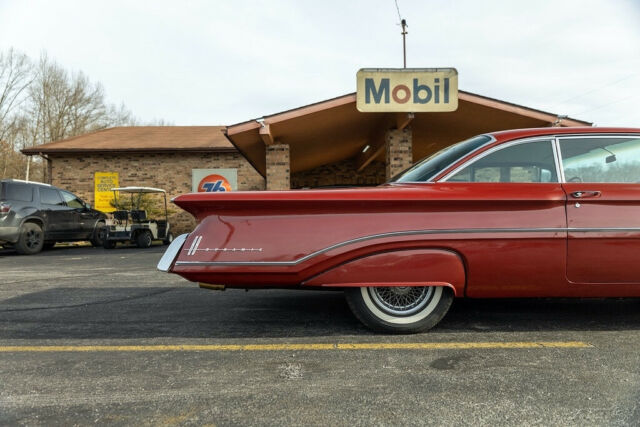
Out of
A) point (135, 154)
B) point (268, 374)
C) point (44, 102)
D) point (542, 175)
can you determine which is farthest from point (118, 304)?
point (44, 102)

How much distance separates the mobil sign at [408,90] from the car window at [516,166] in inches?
232

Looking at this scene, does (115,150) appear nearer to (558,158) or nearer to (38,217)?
(38,217)

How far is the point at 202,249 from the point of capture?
113 inches

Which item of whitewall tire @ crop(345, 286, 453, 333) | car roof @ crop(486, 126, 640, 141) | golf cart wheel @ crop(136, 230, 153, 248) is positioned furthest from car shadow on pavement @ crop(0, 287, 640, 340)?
golf cart wheel @ crop(136, 230, 153, 248)

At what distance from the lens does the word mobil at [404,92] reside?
876cm

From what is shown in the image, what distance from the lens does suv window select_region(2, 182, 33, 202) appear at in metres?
→ 9.85

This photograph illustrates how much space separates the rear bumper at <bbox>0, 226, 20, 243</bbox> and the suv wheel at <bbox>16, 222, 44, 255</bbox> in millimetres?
98

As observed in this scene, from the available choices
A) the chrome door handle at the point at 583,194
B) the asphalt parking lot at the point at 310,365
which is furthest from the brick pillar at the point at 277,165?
the chrome door handle at the point at 583,194

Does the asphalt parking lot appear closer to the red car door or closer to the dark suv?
the red car door

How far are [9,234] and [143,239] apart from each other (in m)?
3.41

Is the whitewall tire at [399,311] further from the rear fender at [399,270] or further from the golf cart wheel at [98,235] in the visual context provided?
the golf cart wheel at [98,235]

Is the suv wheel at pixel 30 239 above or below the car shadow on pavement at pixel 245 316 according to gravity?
above

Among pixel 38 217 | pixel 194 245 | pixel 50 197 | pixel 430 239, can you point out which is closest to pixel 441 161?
pixel 430 239

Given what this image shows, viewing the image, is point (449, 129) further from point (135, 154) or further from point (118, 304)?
point (135, 154)
